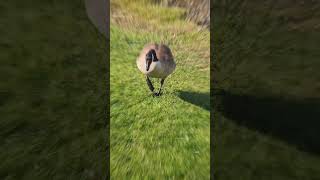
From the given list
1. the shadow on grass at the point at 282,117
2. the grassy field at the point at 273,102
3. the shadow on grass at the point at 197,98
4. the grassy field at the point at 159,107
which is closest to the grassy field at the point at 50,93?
the grassy field at the point at 159,107

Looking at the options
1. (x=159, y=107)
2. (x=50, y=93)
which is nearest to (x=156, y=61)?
(x=159, y=107)

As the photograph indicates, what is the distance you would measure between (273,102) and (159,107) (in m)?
1.53

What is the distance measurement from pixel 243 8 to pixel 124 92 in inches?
88.4

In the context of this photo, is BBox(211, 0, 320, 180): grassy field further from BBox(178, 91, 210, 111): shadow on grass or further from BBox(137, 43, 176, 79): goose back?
BBox(137, 43, 176, 79): goose back

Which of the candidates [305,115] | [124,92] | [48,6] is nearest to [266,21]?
[305,115]

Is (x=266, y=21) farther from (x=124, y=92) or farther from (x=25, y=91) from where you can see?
(x=25, y=91)

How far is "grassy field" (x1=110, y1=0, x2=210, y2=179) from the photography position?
3.07 metres

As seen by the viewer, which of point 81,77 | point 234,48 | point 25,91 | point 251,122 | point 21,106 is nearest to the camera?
point 21,106

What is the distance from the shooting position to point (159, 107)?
4.51m

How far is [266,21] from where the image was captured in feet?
12.5

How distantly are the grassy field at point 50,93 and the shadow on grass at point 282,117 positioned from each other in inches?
68.2

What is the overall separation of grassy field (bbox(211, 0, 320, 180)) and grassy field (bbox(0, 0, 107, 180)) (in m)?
1.41

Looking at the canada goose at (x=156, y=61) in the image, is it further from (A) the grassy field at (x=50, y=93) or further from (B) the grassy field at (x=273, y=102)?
(B) the grassy field at (x=273, y=102)

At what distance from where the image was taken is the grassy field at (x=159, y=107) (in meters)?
3.07
